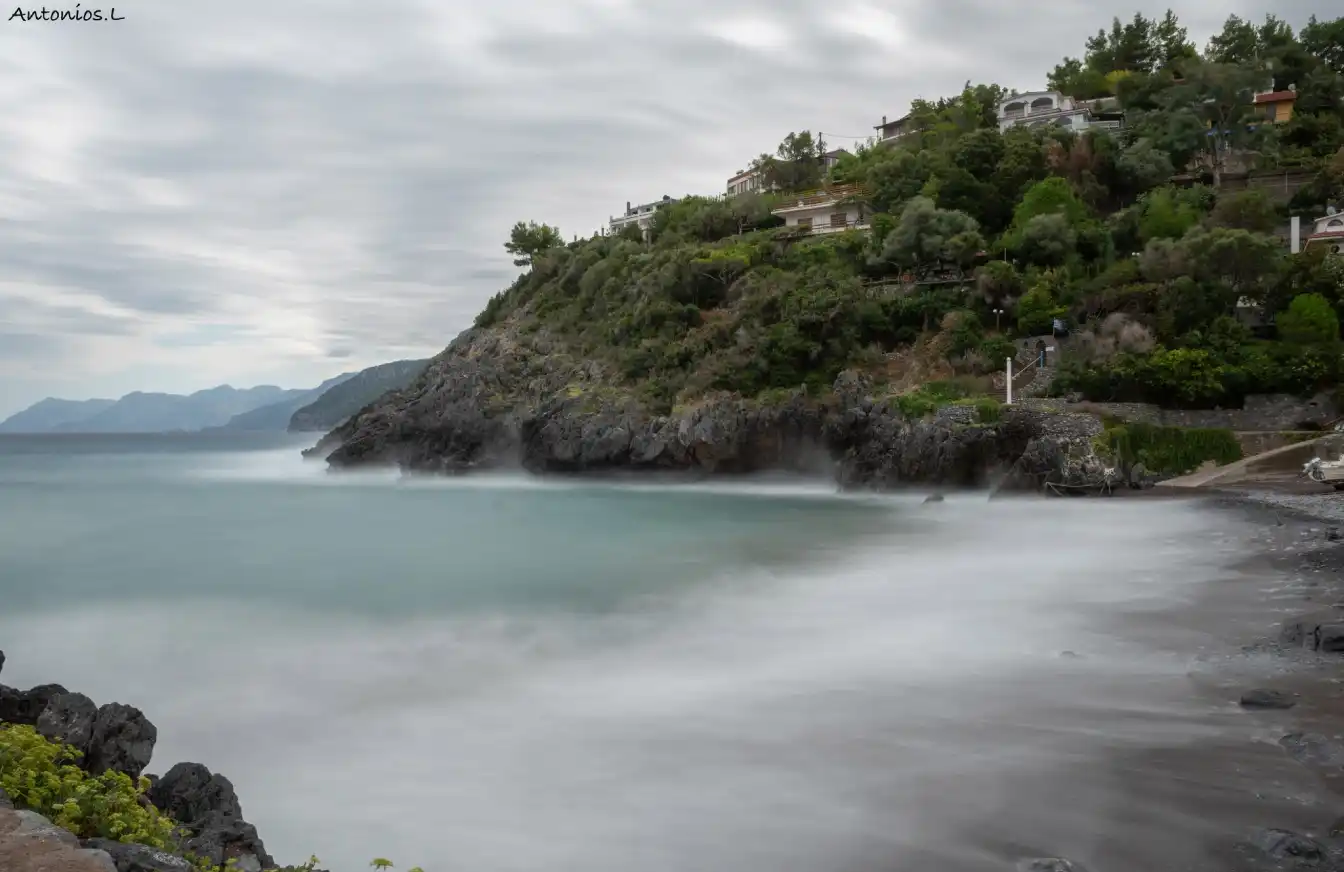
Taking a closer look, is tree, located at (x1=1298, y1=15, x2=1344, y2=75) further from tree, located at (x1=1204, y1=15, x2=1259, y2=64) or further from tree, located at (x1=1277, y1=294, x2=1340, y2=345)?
tree, located at (x1=1277, y1=294, x2=1340, y2=345)

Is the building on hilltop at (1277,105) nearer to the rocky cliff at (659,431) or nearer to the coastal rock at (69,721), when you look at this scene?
the rocky cliff at (659,431)

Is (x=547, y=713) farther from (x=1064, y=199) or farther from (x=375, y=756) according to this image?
(x=1064, y=199)

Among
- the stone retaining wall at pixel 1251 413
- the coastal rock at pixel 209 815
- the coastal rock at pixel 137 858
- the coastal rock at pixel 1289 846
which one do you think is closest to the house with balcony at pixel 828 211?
the stone retaining wall at pixel 1251 413

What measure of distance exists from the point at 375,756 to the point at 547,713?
70.4 inches

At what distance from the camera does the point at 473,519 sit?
27875mm

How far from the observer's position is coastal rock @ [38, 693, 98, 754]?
5977mm

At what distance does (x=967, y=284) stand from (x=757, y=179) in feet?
121

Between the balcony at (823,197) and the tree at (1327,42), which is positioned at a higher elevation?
the tree at (1327,42)

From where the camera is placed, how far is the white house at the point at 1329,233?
3556cm

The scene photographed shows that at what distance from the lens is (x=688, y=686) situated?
991 centimetres

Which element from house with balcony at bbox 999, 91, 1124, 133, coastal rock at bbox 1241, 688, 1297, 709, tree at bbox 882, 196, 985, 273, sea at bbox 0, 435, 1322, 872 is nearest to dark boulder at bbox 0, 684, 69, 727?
sea at bbox 0, 435, 1322, 872

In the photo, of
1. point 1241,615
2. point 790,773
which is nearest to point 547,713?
point 790,773

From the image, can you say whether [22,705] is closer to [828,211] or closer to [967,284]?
[967,284]

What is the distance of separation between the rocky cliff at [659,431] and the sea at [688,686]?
21.8 ft
